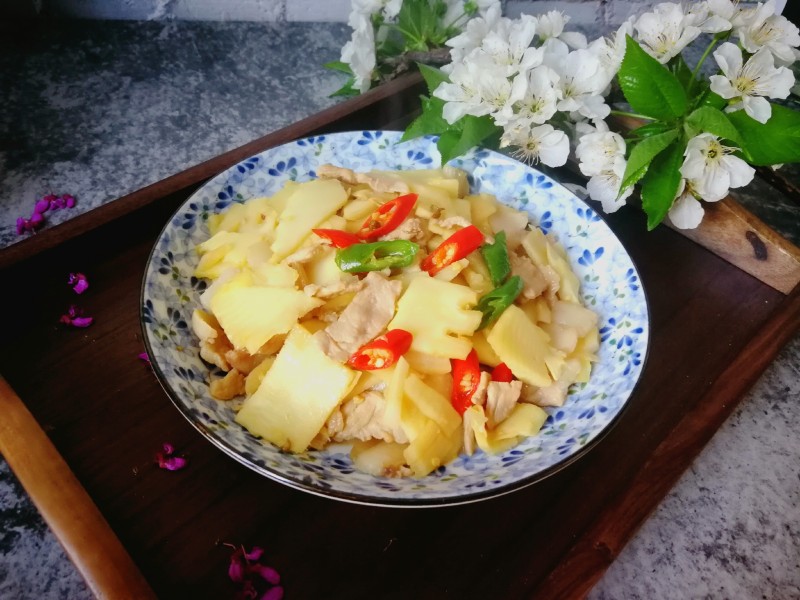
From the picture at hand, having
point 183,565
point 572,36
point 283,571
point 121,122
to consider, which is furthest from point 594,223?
point 121,122

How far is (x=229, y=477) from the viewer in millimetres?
1199

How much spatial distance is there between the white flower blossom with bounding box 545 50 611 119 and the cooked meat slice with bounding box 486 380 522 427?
79 centimetres

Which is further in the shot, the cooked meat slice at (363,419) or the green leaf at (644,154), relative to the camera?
the green leaf at (644,154)

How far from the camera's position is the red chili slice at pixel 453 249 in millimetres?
1336

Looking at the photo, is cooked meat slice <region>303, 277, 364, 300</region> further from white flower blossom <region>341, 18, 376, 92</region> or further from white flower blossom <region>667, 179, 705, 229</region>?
white flower blossom <region>341, 18, 376, 92</region>

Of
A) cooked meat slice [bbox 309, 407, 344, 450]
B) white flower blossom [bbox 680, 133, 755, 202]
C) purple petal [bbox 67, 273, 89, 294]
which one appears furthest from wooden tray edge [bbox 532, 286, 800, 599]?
purple petal [bbox 67, 273, 89, 294]

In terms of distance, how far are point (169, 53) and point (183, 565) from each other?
2.22 m

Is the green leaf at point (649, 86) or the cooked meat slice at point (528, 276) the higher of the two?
the green leaf at point (649, 86)

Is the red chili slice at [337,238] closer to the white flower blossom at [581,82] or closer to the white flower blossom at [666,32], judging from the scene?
the white flower blossom at [581,82]

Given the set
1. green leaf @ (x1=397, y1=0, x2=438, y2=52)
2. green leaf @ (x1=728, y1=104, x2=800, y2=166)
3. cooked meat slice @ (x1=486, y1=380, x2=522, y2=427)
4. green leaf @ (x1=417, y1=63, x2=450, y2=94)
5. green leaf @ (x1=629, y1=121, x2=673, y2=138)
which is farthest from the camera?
green leaf @ (x1=397, y1=0, x2=438, y2=52)

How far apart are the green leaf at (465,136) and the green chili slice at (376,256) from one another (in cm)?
43

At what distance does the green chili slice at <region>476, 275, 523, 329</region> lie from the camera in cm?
128

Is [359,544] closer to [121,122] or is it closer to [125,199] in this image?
[125,199]

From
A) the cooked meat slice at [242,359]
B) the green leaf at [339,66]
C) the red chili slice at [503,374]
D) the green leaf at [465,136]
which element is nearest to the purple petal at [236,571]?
the cooked meat slice at [242,359]
